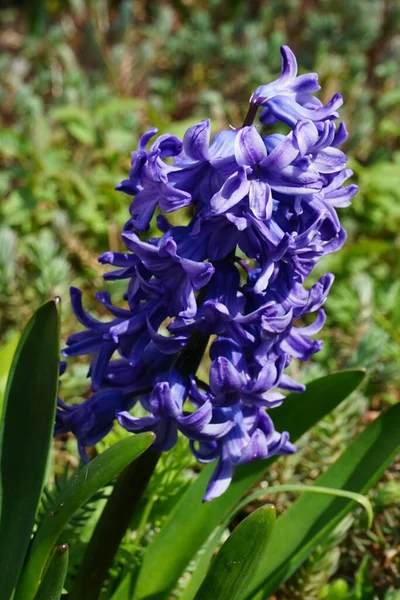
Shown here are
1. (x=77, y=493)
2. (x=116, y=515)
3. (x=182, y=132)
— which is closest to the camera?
(x=77, y=493)

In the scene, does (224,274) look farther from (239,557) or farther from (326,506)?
(326,506)

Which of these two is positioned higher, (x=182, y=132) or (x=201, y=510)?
(x=182, y=132)

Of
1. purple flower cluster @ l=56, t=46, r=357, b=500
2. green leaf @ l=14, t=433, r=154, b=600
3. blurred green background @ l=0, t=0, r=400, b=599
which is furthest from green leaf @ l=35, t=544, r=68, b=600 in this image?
blurred green background @ l=0, t=0, r=400, b=599

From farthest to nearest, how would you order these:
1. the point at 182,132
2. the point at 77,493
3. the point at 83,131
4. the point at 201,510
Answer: the point at 182,132, the point at 83,131, the point at 201,510, the point at 77,493

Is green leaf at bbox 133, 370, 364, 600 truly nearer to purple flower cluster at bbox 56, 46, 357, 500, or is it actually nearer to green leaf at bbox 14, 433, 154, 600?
purple flower cluster at bbox 56, 46, 357, 500

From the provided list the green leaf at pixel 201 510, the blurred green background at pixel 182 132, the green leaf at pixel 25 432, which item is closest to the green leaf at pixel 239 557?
the green leaf at pixel 201 510

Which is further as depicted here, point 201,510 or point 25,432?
point 201,510

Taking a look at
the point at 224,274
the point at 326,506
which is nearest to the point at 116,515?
the point at 326,506
